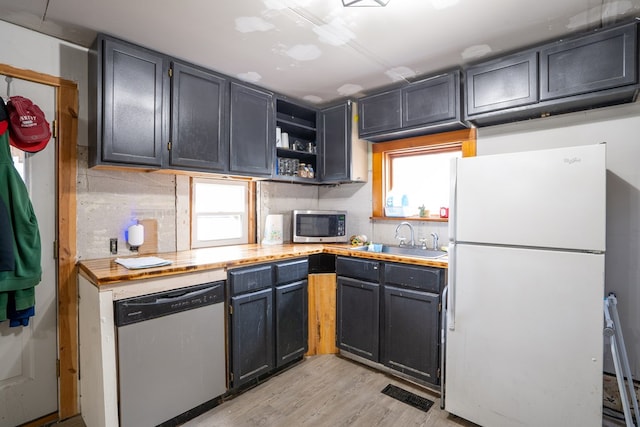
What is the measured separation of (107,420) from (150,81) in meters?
2.08

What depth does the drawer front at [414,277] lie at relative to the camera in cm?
222

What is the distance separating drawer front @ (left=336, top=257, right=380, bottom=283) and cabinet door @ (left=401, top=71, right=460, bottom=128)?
125 cm

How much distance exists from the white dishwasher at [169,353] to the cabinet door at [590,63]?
8.55 feet

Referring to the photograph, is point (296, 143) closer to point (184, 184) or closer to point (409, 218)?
point (184, 184)

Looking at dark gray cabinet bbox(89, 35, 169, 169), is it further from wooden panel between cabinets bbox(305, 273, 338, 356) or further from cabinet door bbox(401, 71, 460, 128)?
cabinet door bbox(401, 71, 460, 128)

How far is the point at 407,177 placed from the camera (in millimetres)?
3225

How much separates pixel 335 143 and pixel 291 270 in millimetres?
1426

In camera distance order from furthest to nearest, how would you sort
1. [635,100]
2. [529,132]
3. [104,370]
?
[529,132] < [635,100] < [104,370]

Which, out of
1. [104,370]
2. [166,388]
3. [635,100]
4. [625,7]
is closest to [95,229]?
[104,370]

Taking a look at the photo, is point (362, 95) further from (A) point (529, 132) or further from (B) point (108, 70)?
(B) point (108, 70)

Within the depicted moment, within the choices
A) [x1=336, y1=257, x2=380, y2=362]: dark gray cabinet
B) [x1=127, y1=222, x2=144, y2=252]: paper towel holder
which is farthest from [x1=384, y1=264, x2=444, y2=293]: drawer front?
[x1=127, y1=222, x2=144, y2=252]: paper towel holder

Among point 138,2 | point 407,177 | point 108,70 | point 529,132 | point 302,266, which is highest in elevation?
point 138,2

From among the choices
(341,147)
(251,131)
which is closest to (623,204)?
(341,147)

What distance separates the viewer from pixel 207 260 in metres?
2.16
